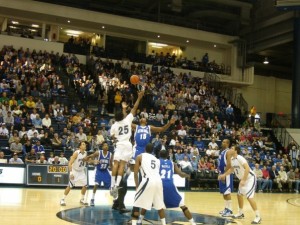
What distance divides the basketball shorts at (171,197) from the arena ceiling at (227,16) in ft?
75.4

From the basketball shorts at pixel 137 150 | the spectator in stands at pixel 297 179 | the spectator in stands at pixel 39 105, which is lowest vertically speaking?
the spectator in stands at pixel 297 179

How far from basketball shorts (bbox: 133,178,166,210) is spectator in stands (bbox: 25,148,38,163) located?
33.0 feet

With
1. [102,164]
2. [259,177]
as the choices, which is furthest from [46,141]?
[259,177]

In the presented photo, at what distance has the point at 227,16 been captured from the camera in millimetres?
33062

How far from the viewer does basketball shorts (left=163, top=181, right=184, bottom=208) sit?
847 centimetres

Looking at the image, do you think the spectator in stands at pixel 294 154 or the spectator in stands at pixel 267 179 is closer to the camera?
the spectator in stands at pixel 267 179

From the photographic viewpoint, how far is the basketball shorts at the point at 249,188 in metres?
10.5

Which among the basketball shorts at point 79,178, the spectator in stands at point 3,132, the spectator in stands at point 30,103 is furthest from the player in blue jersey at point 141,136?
the spectator in stands at point 30,103

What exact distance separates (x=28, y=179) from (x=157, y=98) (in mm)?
11138

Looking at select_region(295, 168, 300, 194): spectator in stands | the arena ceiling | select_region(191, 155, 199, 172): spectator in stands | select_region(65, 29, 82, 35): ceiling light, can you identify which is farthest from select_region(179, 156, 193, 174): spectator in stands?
select_region(65, 29, 82, 35): ceiling light

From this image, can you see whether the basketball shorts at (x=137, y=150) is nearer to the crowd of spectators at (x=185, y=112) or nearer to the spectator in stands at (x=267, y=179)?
the crowd of spectators at (x=185, y=112)

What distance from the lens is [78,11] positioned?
2877cm

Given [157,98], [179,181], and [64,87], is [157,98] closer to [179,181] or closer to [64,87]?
[64,87]

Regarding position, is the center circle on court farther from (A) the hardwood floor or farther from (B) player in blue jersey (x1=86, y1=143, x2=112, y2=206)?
(B) player in blue jersey (x1=86, y1=143, x2=112, y2=206)
